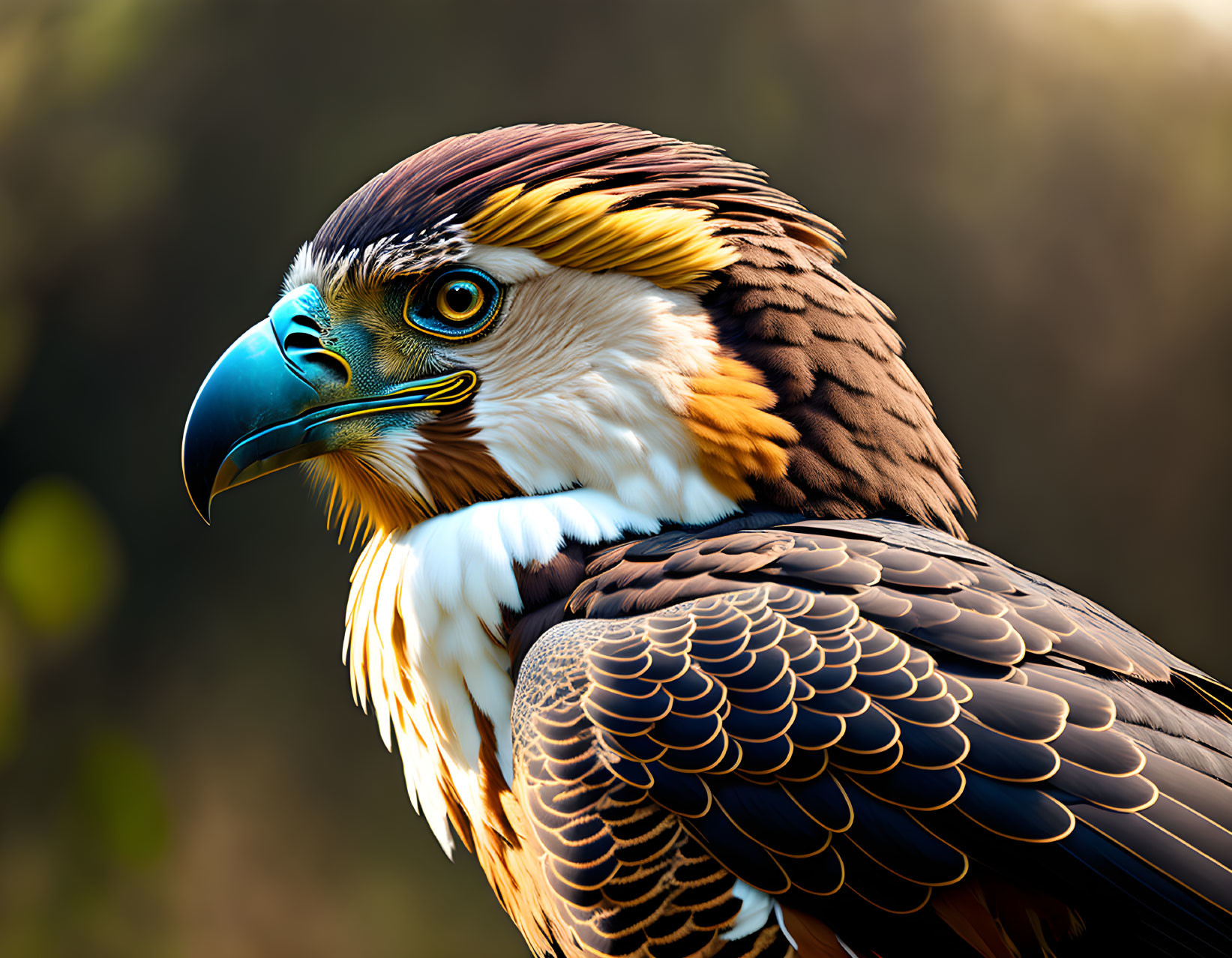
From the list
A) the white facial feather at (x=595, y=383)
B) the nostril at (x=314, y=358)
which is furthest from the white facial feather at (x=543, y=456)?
the nostril at (x=314, y=358)

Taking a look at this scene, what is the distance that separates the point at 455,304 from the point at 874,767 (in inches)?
33.9

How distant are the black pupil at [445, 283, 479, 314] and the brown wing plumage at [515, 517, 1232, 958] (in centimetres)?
51

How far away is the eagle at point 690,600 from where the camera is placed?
1009 millimetres

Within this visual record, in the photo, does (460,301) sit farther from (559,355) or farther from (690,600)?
(690,600)

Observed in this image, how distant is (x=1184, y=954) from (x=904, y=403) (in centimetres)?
81

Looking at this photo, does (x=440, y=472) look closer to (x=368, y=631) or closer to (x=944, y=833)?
(x=368, y=631)

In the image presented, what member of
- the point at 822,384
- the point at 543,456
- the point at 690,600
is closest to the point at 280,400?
the point at 543,456

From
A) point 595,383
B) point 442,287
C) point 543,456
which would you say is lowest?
point 543,456

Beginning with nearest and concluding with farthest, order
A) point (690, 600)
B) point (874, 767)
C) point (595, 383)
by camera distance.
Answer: point (874, 767), point (690, 600), point (595, 383)

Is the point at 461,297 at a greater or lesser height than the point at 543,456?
greater

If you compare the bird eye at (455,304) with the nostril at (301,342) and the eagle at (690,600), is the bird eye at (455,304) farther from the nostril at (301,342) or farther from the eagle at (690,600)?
the nostril at (301,342)

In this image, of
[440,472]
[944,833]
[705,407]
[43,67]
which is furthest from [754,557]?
[43,67]

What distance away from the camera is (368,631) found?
4.91ft

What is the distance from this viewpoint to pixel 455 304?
139cm
